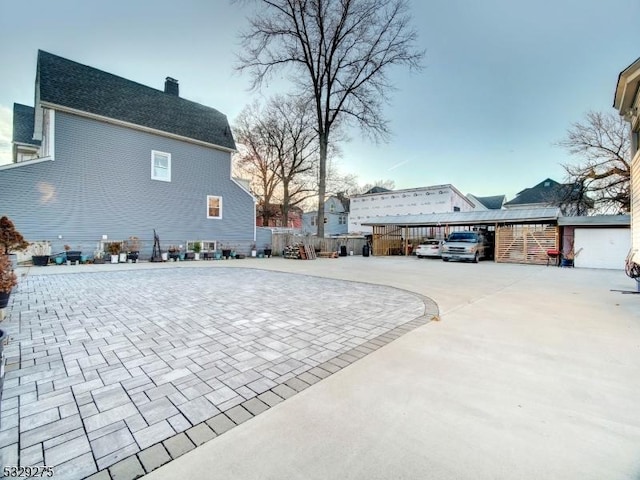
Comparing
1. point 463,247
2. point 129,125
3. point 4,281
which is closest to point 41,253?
point 129,125

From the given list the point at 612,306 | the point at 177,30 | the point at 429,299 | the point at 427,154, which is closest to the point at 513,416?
the point at 429,299

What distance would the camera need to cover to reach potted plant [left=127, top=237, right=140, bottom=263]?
1248 cm

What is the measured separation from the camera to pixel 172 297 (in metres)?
5.78

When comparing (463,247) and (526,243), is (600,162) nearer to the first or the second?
(526,243)

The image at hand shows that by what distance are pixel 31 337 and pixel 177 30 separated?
37.6 ft

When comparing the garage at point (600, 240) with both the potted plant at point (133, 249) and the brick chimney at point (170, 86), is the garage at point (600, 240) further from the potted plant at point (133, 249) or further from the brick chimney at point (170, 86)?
the brick chimney at point (170, 86)

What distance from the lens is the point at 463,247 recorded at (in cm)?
1538

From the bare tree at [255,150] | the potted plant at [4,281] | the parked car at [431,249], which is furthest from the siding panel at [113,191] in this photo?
the parked car at [431,249]

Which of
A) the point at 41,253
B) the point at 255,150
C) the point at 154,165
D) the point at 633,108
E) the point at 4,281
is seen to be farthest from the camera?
the point at 255,150

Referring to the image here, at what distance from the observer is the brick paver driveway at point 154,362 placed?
1.72 meters

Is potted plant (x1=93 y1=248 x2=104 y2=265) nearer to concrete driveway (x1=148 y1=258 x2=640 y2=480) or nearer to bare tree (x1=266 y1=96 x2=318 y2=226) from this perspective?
concrete driveway (x1=148 y1=258 x2=640 y2=480)

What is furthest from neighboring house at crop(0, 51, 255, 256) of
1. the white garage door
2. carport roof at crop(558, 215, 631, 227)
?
the white garage door

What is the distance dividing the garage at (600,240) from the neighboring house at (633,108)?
6.39m

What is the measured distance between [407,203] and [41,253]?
24895 millimetres
